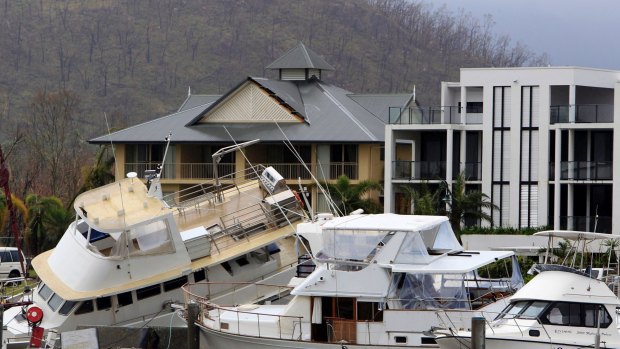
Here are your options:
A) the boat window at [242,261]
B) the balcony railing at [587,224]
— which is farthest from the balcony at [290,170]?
the boat window at [242,261]

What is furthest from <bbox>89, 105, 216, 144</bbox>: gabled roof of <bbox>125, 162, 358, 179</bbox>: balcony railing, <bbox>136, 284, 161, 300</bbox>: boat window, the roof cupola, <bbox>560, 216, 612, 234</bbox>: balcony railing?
<bbox>136, 284, 161, 300</bbox>: boat window

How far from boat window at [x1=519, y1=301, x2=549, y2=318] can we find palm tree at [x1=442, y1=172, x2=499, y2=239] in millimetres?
20425

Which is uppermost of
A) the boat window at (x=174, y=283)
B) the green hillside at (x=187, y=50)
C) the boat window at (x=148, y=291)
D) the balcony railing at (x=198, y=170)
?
the green hillside at (x=187, y=50)

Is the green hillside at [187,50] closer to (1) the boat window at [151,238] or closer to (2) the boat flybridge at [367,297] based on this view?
(1) the boat window at [151,238]

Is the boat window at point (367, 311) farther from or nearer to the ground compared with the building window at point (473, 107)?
nearer to the ground

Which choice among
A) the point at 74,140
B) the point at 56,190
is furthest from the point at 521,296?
the point at 74,140

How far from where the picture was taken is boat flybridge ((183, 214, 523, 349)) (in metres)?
31.9

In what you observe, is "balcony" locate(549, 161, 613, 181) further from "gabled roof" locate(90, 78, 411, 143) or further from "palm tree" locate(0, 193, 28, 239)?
"palm tree" locate(0, 193, 28, 239)

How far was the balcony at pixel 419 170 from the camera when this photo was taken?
54.7 m

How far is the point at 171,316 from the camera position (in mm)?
37031

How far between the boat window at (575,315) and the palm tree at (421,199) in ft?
63.8

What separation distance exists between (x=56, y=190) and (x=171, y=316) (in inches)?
1590

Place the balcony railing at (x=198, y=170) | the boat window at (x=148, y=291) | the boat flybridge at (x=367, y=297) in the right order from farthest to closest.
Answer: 1. the balcony railing at (x=198, y=170)
2. the boat window at (x=148, y=291)
3. the boat flybridge at (x=367, y=297)

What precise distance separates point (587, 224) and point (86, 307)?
20619 mm
